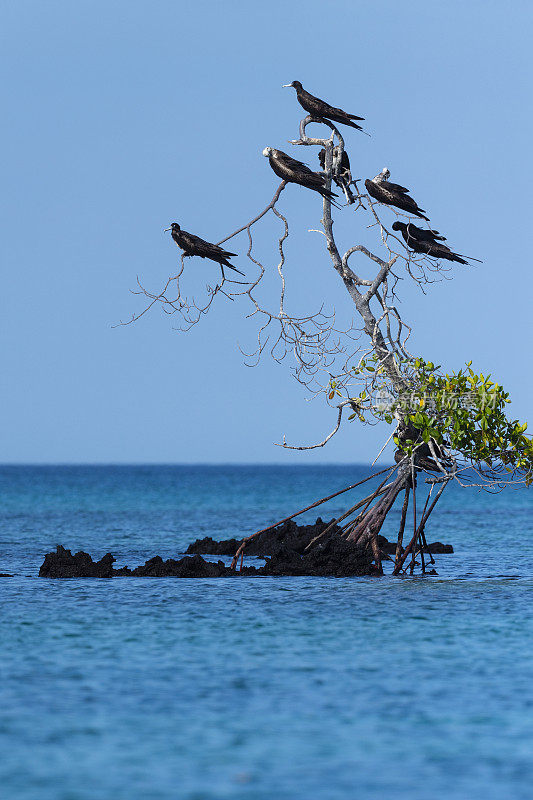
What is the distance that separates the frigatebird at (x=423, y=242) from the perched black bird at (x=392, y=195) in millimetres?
400

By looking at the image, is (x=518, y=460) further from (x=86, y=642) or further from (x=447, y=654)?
(x=86, y=642)

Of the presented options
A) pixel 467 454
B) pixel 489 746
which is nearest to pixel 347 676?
pixel 489 746

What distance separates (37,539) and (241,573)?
13553mm

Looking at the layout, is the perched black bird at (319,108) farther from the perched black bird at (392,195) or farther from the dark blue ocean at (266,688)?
the dark blue ocean at (266,688)

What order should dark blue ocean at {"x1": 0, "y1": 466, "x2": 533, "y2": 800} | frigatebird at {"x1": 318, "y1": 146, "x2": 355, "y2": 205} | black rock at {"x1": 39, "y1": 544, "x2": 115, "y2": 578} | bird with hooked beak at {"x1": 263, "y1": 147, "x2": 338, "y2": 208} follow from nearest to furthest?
dark blue ocean at {"x1": 0, "y1": 466, "x2": 533, "y2": 800} < bird with hooked beak at {"x1": 263, "y1": 147, "x2": 338, "y2": 208} < frigatebird at {"x1": 318, "y1": 146, "x2": 355, "y2": 205} < black rock at {"x1": 39, "y1": 544, "x2": 115, "y2": 578}

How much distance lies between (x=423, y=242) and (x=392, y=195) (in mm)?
1001

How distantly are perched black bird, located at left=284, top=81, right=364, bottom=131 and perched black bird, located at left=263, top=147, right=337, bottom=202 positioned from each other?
3.25ft

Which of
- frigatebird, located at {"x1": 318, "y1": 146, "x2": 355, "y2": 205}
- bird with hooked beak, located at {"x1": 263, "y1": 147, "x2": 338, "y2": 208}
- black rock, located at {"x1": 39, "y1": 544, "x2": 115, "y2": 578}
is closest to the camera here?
bird with hooked beak, located at {"x1": 263, "y1": 147, "x2": 338, "y2": 208}

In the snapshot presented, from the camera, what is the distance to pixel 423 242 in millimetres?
18312

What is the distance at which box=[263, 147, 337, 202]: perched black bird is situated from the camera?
17.6m

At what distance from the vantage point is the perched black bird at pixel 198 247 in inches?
701

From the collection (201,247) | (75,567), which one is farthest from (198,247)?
(75,567)

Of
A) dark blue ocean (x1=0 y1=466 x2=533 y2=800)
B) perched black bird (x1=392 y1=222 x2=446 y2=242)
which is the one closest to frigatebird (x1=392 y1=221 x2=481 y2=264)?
perched black bird (x1=392 y1=222 x2=446 y2=242)

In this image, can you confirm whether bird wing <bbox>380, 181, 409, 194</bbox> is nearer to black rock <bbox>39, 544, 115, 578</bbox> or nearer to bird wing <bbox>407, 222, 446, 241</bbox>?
A: bird wing <bbox>407, 222, 446, 241</bbox>
